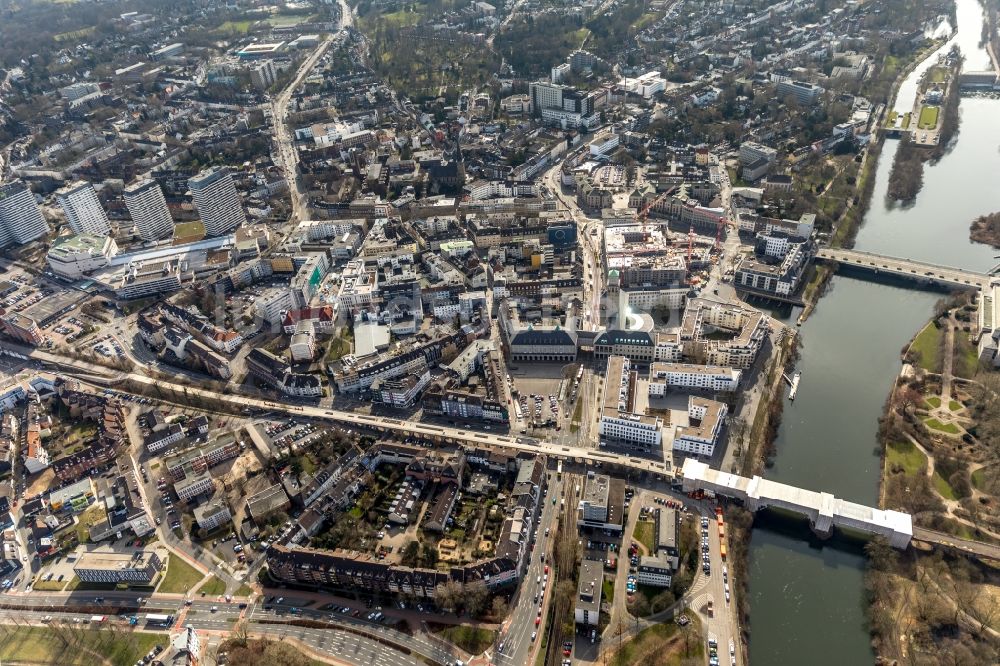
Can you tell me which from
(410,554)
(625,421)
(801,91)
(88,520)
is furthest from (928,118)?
(88,520)

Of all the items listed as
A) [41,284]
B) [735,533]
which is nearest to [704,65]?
[735,533]

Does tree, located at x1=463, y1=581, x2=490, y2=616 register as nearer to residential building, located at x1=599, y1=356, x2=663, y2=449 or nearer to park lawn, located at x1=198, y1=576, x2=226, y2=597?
residential building, located at x1=599, y1=356, x2=663, y2=449

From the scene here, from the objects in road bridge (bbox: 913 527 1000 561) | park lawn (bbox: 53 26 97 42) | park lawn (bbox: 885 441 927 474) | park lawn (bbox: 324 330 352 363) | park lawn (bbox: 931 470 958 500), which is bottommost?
park lawn (bbox: 931 470 958 500)

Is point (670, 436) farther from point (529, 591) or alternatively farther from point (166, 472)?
point (166, 472)

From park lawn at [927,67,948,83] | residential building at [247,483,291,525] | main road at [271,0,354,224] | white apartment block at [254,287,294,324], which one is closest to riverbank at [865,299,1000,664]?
residential building at [247,483,291,525]

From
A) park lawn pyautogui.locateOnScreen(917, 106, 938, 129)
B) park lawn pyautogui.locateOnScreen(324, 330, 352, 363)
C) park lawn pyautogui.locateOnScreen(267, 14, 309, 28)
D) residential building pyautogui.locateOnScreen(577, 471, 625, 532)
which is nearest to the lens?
residential building pyautogui.locateOnScreen(577, 471, 625, 532)

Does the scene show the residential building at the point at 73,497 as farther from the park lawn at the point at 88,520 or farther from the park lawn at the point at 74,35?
the park lawn at the point at 74,35

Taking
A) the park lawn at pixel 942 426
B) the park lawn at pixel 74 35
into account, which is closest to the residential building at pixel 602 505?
the park lawn at pixel 942 426
